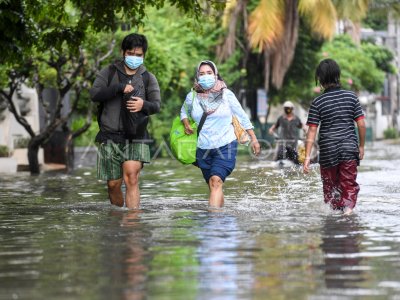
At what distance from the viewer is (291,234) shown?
10344 mm

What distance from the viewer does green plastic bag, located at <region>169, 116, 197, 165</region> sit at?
13141mm

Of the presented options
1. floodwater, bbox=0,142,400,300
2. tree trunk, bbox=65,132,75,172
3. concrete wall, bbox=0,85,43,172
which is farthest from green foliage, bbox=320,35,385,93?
floodwater, bbox=0,142,400,300

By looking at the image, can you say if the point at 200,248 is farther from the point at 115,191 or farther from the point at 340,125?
the point at 115,191

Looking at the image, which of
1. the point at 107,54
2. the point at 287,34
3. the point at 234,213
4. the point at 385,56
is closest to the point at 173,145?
the point at 234,213

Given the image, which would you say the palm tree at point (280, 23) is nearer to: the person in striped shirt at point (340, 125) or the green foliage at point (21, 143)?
the green foliage at point (21, 143)

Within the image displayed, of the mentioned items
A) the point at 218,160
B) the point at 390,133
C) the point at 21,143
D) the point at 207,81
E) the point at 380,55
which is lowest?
the point at 390,133

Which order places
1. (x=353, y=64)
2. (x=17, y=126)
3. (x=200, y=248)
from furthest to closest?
(x=353, y=64) < (x=17, y=126) < (x=200, y=248)

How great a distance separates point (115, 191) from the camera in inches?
524

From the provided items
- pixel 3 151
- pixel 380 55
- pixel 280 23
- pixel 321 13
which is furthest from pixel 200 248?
pixel 380 55

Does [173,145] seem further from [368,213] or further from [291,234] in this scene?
[291,234]

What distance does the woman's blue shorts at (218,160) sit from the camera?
12930 millimetres

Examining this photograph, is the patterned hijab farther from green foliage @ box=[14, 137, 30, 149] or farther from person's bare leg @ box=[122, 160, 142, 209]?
green foliage @ box=[14, 137, 30, 149]

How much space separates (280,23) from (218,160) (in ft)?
91.9

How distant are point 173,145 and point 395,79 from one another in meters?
74.5
